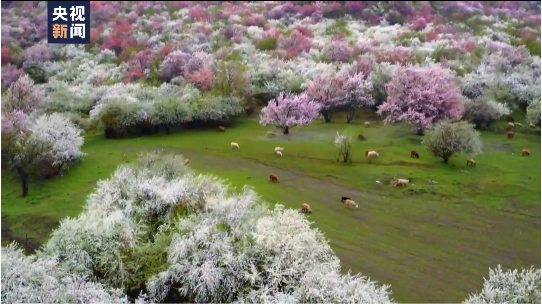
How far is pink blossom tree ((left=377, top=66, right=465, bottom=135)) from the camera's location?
131 feet

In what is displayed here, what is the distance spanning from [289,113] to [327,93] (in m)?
5.13

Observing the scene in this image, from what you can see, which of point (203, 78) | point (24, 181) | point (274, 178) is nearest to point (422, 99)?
point (274, 178)

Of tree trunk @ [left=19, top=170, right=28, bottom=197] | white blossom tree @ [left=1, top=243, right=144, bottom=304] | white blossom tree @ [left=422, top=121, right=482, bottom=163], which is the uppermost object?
white blossom tree @ [left=422, top=121, right=482, bottom=163]

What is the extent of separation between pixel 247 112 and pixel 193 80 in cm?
707

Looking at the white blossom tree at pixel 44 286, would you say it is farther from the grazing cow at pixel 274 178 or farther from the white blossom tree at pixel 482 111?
the white blossom tree at pixel 482 111

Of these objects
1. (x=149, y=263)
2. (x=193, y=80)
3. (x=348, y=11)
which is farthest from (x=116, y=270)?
(x=348, y=11)

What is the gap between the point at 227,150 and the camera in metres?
38.4

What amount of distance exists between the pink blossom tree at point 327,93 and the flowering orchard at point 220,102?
0.14m

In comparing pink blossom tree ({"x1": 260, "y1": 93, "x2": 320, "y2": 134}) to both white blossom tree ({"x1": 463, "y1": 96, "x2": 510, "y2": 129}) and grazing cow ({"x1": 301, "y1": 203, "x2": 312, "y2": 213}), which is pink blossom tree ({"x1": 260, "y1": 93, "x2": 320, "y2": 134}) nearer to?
white blossom tree ({"x1": 463, "y1": 96, "x2": 510, "y2": 129})

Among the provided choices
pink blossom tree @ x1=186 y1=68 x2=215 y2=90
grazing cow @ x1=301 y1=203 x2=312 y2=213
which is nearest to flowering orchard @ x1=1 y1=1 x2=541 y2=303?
pink blossom tree @ x1=186 y1=68 x2=215 y2=90

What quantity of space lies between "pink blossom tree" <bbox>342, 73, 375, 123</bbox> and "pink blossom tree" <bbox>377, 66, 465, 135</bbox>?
9.58 ft

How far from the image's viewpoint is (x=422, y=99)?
133ft

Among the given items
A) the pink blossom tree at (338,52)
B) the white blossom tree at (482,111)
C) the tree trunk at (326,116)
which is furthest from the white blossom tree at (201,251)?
the pink blossom tree at (338,52)

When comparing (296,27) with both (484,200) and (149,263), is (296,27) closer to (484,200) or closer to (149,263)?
(484,200)
